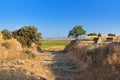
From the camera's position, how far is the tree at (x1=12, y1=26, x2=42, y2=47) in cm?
5059

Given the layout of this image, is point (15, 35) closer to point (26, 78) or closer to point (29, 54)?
point (29, 54)

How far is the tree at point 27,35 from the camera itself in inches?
1992

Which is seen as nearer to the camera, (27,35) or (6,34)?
(6,34)

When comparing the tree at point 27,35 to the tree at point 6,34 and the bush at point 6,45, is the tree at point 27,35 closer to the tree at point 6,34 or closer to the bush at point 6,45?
the tree at point 6,34

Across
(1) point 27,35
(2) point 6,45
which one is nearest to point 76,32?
(1) point 27,35

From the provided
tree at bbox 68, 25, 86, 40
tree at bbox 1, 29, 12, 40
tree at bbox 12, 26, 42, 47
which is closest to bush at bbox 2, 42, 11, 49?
tree at bbox 1, 29, 12, 40

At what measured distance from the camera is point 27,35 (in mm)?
52844

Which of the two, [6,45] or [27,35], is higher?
[27,35]

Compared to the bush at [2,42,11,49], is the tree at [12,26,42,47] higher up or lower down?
higher up

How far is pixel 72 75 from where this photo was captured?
17.5 metres

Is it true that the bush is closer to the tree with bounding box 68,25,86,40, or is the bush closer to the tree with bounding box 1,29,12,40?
the tree with bounding box 1,29,12,40

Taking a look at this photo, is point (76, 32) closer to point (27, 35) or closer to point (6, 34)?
point (27, 35)

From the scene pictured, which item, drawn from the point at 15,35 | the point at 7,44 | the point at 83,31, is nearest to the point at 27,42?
the point at 15,35

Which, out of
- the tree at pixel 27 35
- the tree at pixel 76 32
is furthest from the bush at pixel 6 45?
the tree at pixel 76 32
